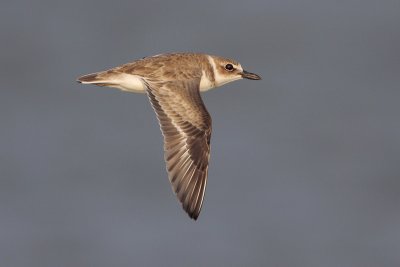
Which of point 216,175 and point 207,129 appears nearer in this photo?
point 207,129

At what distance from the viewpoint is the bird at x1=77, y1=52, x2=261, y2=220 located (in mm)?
12789

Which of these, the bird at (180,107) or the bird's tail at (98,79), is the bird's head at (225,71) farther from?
the bird's tail at (98,79)

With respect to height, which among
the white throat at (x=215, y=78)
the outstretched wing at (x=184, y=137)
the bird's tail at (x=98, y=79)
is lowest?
the outstretched wing at (x=184, y=137)

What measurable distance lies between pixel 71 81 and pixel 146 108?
233cm

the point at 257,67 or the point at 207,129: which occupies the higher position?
the point at 257,67

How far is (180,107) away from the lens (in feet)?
43.5

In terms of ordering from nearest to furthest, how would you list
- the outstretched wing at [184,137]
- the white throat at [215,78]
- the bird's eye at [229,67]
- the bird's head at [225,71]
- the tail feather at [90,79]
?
the outstretched wing at [184,137], the tail feather at [90,79], the white throat at [215,78], the bird's head at [225,71], the bird's eye at [229,67]

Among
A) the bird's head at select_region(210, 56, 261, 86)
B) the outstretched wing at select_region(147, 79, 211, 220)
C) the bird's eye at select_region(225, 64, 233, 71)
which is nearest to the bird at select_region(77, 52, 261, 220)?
the outstretched wing at select_region(147, 79, 211, 220)

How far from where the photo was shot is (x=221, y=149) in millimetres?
21375

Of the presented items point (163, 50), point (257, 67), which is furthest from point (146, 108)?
point (257, 67)

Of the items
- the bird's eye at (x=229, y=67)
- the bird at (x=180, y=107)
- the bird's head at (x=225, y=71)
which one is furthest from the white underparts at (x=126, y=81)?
the bird's eye at (x=229, y=67)

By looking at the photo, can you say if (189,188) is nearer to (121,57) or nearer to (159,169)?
(159,169)

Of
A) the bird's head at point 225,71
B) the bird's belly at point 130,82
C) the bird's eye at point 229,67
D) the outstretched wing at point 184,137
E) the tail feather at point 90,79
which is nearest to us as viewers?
the outstretched wing at point 184,137

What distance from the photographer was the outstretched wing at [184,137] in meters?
12.7
